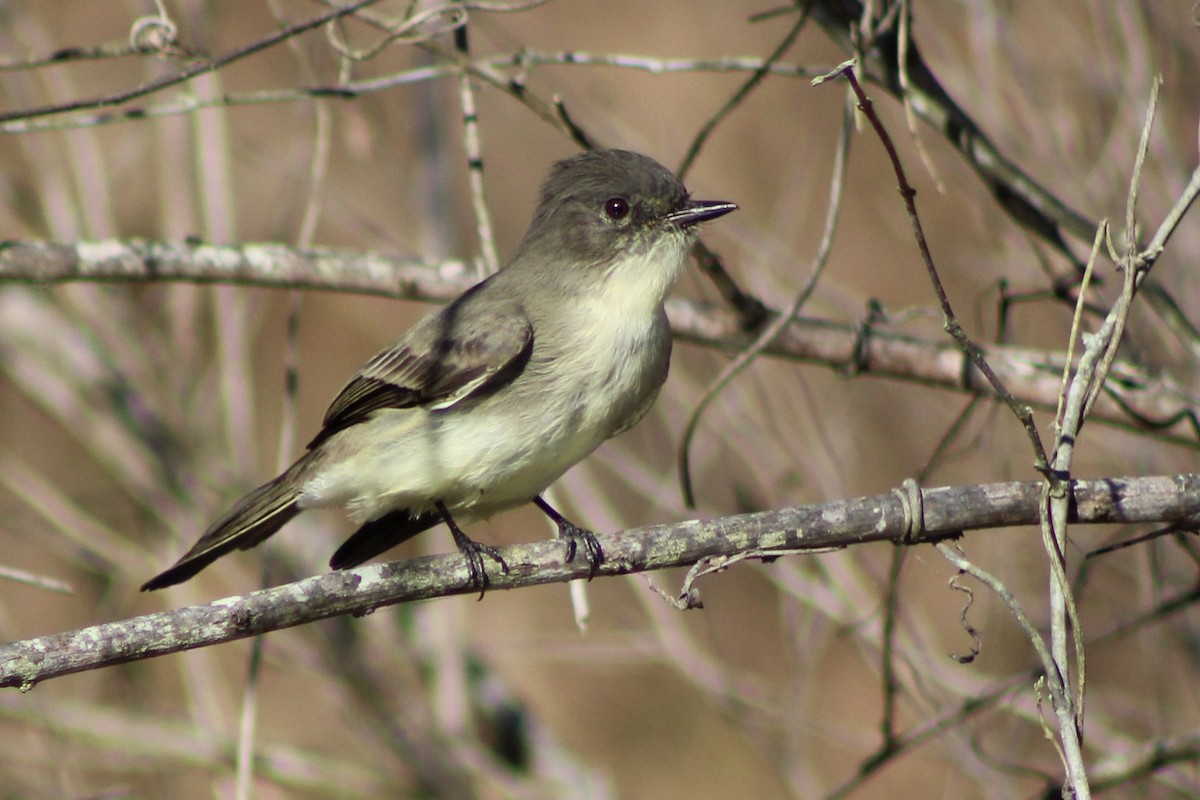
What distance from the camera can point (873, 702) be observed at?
27.1ft

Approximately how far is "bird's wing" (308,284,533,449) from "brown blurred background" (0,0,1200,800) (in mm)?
270

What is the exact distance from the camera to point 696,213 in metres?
4.14

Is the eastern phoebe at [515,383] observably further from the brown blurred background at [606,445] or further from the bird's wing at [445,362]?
the brown blurred background at [606,445]

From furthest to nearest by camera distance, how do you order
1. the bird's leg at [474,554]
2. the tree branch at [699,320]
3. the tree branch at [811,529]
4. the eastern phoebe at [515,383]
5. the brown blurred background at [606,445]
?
the brown blurred background at [606,445] < the tree branch at [699,320] < the eastern phoebe at [515,383] < the bird's leg at [474,554] < the tree branch at [811,529]

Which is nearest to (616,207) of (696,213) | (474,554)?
(696,213)

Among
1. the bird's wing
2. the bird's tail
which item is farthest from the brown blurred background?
the bird's wing

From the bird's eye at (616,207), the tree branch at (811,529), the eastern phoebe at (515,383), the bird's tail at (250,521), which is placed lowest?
the tree branch at (811,529)

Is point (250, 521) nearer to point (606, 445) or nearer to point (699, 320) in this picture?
point (699, 320)

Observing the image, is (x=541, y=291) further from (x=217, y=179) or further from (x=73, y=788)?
(x=73, y=788)

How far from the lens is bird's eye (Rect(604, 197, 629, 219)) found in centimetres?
423

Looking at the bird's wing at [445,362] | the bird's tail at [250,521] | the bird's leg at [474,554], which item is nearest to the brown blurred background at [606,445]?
the bird's tail at [250,521]

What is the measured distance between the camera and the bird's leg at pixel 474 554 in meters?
3.10

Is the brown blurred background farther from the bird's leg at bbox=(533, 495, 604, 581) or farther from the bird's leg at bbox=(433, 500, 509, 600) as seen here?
the bird's leg at bbox=(533, 495, 604, 581)

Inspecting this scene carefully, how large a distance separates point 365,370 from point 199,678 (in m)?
2.02
